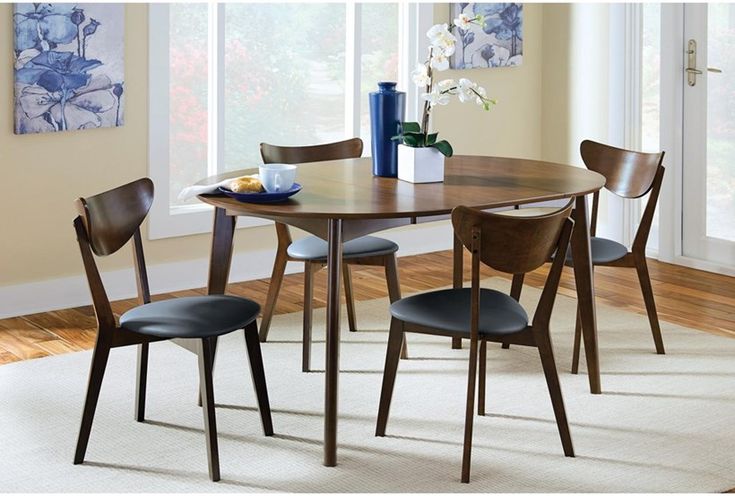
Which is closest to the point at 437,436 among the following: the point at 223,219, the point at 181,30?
the point at 223,219

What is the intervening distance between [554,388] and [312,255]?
1.12 m

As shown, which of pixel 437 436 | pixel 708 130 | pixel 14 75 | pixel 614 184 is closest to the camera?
pixel 437 436

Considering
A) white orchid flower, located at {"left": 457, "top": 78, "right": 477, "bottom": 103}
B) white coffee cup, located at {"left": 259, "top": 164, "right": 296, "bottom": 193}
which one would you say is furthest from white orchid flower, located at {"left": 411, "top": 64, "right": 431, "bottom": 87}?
white coffee cup, located at {"left": 259, "top": 164, "right": 296, "bottom": 193}

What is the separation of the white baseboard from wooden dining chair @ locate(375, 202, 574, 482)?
207 centimetres

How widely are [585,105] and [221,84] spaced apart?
2088mm

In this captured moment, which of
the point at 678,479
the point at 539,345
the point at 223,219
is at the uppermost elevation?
the point at 223,219

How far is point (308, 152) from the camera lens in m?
4.48

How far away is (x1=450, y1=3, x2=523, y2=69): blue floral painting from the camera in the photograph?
19.8 ft

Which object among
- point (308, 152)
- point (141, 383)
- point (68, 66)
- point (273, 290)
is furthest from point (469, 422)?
point (68, 66)

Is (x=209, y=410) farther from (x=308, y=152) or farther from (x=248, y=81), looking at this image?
(x=248, y=81)

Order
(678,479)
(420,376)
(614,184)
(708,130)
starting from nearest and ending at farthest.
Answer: (678,479), (420,376), (614,184), (708,130)

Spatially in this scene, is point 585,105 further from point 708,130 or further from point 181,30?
point 181,30

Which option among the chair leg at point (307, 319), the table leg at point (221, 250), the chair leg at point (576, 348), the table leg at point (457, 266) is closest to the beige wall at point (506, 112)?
the table leg at point (457, 266)

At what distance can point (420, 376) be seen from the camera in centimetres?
397
